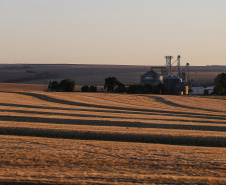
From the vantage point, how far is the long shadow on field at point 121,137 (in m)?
27.3

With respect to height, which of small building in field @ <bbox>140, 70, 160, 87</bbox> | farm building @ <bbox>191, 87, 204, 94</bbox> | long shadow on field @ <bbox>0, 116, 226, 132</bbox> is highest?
small building in field @ <bbox>140, 70, 160, 87</bbox>

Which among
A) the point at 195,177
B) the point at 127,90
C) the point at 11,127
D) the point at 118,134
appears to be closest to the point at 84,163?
the point at 195,177

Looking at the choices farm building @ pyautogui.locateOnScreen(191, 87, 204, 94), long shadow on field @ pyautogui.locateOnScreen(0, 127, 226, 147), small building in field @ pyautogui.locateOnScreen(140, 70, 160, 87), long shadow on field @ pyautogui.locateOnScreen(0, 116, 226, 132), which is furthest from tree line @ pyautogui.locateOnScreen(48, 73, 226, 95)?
long shadow on field @ pyautogui.locateOnScreen(0, 127, 226, 147)

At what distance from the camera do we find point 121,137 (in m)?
28.0

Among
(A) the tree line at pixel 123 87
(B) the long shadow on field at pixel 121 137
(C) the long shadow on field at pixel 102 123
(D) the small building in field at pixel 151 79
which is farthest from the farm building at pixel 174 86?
(B) the long shadow on field at pixel 121 137

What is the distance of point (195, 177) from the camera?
15.5 metres

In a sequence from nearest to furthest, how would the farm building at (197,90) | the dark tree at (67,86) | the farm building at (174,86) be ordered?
the dark tree at (67,86)
the farm building at (174,86)
the farm building at (197,90)

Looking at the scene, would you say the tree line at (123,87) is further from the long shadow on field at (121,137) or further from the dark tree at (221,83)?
the long shadow on field at (121,137)

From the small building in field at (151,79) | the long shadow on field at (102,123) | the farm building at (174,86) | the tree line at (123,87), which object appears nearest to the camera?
the long shadow on field at (102,123)

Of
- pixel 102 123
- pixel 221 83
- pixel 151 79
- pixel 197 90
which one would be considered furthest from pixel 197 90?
pixel 102 123

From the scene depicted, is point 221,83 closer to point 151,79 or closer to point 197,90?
point 197,90

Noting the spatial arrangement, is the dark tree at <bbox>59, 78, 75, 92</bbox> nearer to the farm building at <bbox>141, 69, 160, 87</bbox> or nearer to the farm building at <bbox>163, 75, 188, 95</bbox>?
the farm building at <bbox>163, 75, 188, 95</bbox>

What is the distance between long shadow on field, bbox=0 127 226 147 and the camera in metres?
27.3

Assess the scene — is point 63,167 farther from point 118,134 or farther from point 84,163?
point 118,134
